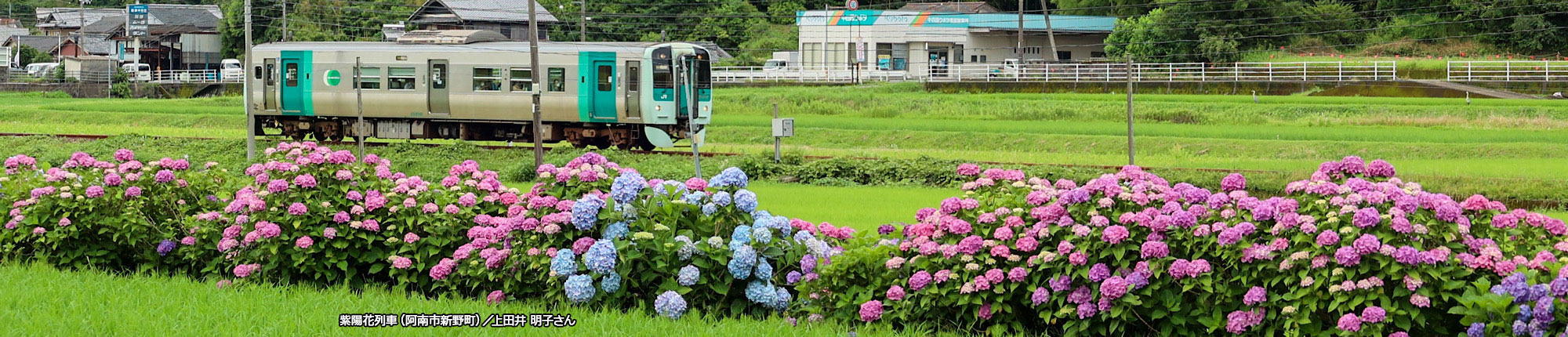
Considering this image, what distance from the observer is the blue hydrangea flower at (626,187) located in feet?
25.3

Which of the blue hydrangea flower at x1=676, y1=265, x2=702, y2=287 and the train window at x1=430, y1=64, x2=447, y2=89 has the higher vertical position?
the train window at x1=430, y1=64, x2=447, y2=89

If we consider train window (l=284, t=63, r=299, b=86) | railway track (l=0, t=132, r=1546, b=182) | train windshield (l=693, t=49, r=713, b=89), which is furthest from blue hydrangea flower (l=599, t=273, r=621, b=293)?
train window (l=284, t=63, r=299, b=86)

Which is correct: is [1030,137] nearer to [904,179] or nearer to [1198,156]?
[1198,156]

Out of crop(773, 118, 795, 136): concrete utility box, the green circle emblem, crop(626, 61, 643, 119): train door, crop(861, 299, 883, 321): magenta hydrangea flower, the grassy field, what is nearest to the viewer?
crop(861, 299, 883, 321): magenta hydrangea flower

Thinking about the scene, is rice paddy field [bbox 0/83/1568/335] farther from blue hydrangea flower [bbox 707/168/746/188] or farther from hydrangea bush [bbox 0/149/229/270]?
blue hydrangea flower [bbox 707/168/746/188]

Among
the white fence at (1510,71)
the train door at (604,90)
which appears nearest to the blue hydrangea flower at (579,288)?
the train door at (604,90)

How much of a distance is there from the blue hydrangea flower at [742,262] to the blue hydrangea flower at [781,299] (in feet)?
0.76

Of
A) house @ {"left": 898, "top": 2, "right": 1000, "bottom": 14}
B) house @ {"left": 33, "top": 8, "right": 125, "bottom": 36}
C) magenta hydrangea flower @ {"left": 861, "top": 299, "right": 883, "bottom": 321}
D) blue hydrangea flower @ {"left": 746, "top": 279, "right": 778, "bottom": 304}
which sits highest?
house @ {"left": 33, "top": 8, "right": 125, "bottom": 36}

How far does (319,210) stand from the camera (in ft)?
28.2

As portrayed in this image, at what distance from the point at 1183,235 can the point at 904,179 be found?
12.8m

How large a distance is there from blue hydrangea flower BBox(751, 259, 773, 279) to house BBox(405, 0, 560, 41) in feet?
167

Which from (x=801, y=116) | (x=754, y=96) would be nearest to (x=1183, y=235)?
(x=801, y=116)

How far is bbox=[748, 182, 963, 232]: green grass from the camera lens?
564 inches

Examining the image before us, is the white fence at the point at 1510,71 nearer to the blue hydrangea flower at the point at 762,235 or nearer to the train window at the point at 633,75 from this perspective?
the train window at the point at 633,75
